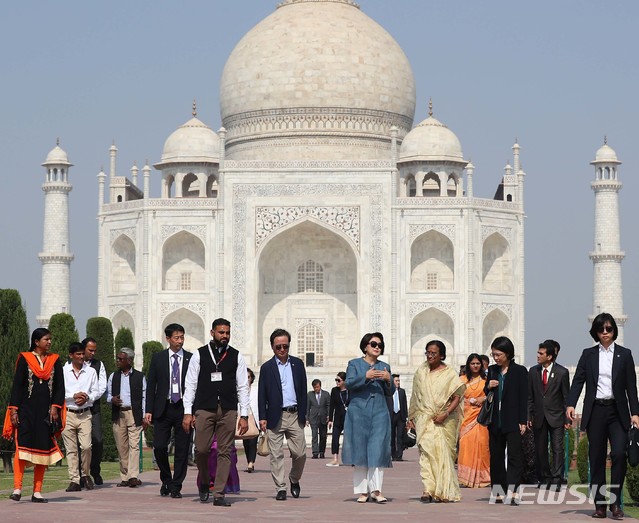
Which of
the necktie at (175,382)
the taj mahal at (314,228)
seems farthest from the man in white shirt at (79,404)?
the taj mahal at (314,228)

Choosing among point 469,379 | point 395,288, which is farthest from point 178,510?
point 395,288

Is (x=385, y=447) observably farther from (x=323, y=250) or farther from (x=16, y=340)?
(x=323, y=250)

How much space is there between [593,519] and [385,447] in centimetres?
190

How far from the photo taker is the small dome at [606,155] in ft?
134

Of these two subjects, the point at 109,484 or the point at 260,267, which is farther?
the point at 260,267

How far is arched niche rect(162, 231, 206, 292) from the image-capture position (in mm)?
38375

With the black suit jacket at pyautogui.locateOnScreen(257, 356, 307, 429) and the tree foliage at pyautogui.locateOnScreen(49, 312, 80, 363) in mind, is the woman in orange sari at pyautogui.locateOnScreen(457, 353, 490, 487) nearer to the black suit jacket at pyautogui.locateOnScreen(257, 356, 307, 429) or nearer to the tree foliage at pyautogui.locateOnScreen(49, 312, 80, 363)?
the black suit jacket at pyautogui.locateOnScreen(257, 356, 307, 429)

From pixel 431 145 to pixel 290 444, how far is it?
1109 inches

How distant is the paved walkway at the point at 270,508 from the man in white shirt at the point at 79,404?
0.34m

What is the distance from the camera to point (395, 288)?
3728 centimetres

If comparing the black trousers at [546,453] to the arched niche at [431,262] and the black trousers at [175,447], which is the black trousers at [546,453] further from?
the arched niche at [431,262]

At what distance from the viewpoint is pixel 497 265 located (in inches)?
1526

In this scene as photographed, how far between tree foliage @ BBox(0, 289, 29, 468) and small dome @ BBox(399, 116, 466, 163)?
24.0 metres

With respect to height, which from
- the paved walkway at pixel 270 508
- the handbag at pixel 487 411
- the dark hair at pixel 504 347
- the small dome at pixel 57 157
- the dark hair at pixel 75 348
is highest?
the small dome at pixel 57 157
